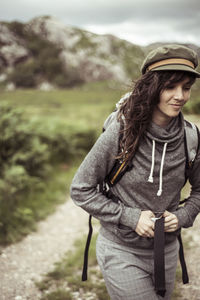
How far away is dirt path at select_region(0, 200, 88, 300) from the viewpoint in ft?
13.8

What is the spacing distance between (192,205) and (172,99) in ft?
2.90

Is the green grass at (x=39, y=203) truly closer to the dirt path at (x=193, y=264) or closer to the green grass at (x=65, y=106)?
the dirt path at (x=193, y=264)

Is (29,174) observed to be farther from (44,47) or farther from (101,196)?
(44,47)

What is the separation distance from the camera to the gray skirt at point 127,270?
6.76 ft

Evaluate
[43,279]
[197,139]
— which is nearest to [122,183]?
[197,139]

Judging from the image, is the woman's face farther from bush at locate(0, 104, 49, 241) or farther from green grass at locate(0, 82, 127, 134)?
green grass at locate(0, 82, 127, 134)

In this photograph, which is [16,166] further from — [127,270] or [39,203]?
[127,270]

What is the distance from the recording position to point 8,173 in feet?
22.2

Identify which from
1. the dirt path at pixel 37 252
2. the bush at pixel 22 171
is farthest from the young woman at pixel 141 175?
the bush at pixel 22 171

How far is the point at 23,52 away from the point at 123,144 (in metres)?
27.0

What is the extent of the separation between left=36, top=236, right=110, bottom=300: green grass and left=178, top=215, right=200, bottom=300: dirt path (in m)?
1.00

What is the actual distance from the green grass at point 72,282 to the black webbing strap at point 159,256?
198 centimetres

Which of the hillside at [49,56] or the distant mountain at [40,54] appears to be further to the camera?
the distant mountain at [40,54]

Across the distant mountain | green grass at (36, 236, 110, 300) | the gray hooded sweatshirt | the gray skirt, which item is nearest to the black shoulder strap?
the gray hooded sweatshirt
